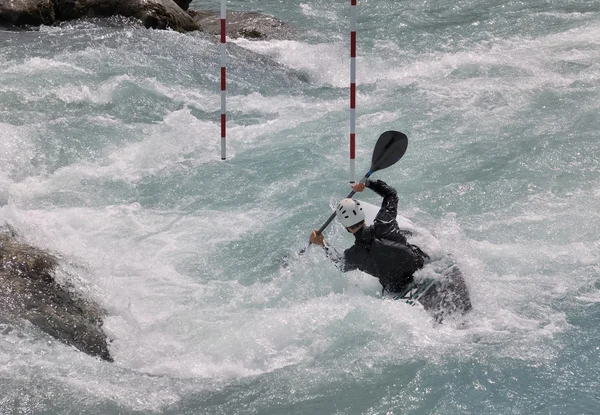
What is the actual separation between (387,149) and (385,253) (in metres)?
1.14

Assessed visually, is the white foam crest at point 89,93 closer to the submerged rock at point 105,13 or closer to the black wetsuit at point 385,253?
the submerged rock at point 105,13

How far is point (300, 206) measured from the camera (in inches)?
Answer: 314

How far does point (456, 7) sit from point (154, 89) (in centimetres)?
598

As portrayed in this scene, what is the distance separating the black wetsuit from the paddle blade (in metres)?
0.54

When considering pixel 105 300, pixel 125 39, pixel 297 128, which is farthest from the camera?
pixel 125 39

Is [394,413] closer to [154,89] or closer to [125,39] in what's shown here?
[154,89]

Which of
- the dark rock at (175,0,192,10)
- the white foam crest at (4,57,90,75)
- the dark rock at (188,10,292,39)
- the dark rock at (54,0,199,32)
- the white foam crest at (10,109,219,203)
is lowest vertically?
the white foam crest at (10,109,219,203)

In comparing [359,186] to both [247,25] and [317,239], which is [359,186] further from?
[247,25]

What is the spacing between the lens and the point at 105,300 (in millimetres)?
6168

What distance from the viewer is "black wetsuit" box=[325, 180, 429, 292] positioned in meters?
5.79

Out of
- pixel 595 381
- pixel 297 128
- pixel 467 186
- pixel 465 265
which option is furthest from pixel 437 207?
pixel 595 381

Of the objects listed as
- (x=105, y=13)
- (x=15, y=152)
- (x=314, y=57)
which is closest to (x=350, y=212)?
(x=15, y=152)

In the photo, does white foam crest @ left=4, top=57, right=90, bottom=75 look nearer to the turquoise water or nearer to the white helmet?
the turquoise water

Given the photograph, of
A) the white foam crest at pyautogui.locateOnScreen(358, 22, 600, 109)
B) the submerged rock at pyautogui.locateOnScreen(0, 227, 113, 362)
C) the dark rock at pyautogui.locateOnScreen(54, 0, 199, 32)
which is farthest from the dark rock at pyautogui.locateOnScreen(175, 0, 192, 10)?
the submerged rock at pyautogui.locateOnScreen(0, 227, 113, 362)
